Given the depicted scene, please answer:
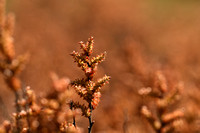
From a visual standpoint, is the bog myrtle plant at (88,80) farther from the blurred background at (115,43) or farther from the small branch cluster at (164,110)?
the blurred background at (115,43)

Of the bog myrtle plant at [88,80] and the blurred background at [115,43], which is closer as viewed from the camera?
the bog myrtle plant at [88,80]

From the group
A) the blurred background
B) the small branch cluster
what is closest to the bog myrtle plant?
the small branch cluster

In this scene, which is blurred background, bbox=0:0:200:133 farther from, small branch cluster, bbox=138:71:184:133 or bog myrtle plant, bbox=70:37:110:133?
bog myrtle plant, bbox=70:37:110:133

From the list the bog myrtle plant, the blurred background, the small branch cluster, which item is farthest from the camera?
the blurred background

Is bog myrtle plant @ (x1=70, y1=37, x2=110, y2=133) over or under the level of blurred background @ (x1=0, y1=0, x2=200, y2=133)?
under

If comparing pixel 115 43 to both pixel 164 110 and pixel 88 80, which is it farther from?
pixel 88 80

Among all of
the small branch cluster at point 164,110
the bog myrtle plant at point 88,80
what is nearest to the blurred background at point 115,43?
the small branch cluster at point 164,110

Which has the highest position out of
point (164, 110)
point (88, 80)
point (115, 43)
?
point (115, 43)

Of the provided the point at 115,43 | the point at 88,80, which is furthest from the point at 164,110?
the point at 115,43

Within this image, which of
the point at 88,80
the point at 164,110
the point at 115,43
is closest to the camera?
the point at 88,80
